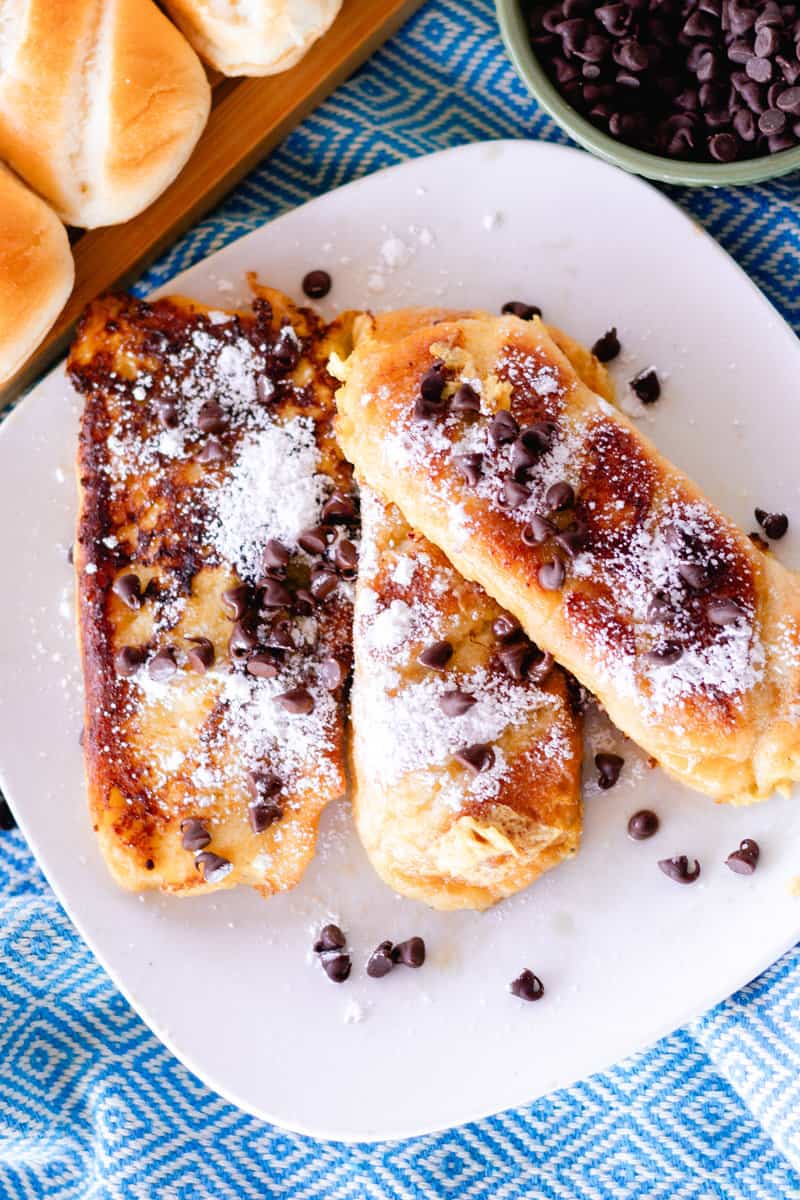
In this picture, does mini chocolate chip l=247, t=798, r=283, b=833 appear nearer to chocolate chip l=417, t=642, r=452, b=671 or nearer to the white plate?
the white plate

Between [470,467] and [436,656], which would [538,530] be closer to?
[470,467]

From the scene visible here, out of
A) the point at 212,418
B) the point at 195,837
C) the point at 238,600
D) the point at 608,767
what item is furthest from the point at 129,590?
the point at 608,767

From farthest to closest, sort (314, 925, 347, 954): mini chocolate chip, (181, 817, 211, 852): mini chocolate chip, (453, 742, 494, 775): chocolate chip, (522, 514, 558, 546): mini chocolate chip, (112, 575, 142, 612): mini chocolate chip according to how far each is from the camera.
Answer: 1. (314, 925, 347, 954): mini chocolate chip
2. (112, 575, 142, 612): mini chocolate chip
3. (181, 817, 211, 852): mini chocolate chip
4. (453, 742, 494, 775): chocolate chip
5. (522, 514, 558, 546): mini chocolate chip

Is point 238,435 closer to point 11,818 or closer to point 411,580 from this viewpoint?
point 411,580

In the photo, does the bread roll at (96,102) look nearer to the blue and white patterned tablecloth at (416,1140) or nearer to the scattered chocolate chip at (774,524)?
the blue and white patterned tablecloth at (416,1140)

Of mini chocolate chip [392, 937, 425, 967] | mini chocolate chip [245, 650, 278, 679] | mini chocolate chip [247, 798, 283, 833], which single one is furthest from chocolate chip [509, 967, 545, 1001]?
mini chocolate chip [245, 650, 278, 679]

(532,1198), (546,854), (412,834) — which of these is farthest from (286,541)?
(532,1198)
